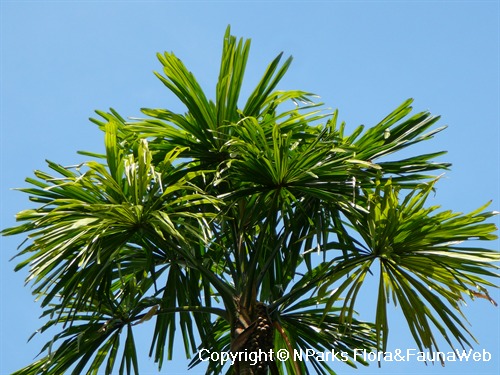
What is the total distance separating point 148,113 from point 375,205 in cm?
162

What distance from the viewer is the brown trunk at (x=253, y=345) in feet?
16.7

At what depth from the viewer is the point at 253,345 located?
16.8 ft

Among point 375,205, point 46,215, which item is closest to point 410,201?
point 375,205

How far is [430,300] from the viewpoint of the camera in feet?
17.3

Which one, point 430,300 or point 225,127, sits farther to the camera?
point 225,127

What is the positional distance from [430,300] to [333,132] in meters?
1.21

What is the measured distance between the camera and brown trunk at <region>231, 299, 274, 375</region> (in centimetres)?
510

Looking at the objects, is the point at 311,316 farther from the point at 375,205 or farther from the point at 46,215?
the point at 46,215

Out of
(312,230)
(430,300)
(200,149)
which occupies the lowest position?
(430,300)

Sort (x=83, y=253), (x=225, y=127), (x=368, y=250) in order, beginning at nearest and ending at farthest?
(x=83, y=253)
(x=368, y=250)
(x=225, y=127)

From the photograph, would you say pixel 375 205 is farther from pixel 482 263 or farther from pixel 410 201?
pixel 482 263

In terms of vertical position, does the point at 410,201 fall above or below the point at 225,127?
below

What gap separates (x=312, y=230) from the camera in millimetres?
5699

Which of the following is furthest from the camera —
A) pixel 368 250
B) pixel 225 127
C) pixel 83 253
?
pixel 225 127
